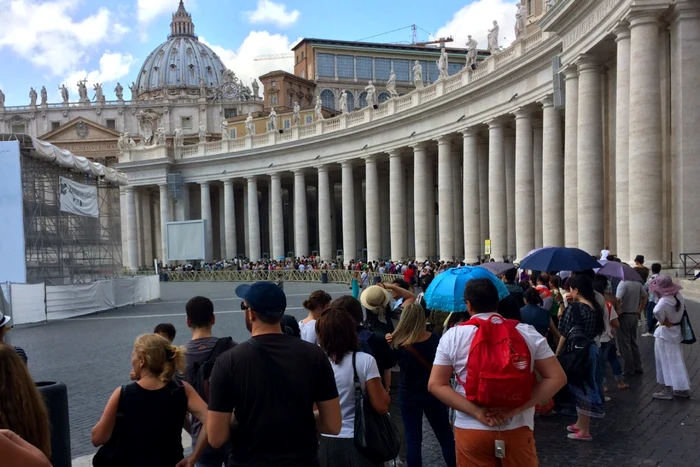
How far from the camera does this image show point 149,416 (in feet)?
13.9

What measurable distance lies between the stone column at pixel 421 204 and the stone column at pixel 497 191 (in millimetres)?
7762

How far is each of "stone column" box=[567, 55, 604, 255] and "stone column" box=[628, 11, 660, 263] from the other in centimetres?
400

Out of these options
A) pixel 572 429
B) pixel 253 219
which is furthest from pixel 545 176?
pixel 253 219

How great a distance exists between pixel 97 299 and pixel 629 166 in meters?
21.2

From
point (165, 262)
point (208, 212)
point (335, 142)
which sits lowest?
point (165, 262)

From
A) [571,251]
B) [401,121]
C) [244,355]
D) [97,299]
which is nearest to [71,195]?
[97,299]

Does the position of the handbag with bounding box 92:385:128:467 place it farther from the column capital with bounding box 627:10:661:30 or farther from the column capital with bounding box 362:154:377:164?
the column capital with bounding box 362:154:377:164

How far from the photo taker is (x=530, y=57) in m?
30.8

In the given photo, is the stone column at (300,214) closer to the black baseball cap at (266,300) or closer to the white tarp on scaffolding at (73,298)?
the white tarp on scaffolding at (73,298)

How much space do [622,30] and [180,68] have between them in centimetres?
11547

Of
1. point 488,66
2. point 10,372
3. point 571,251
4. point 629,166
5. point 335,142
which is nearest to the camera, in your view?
point 10,372

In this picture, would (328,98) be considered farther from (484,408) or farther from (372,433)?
(484,408)

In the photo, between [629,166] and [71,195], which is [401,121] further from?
[629,166]

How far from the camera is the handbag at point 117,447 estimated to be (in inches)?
167
